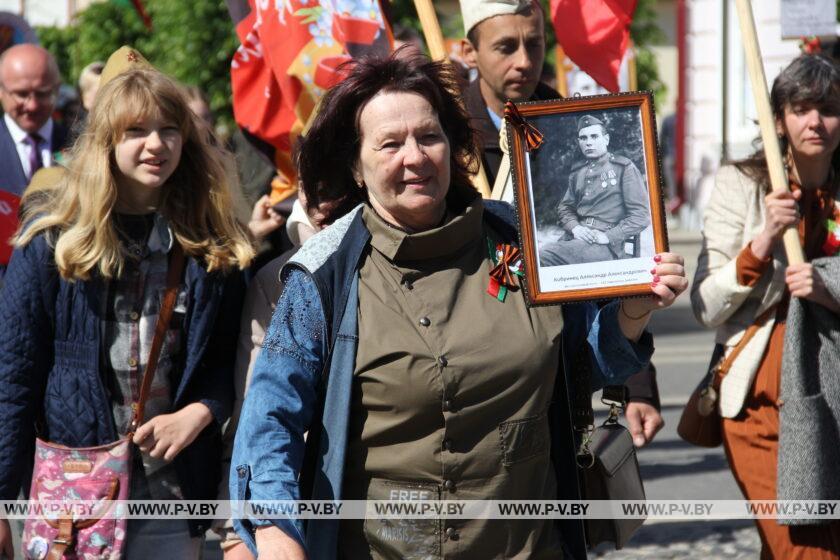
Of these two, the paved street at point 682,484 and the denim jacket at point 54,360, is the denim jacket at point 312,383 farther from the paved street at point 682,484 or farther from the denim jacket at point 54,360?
the paved street at point 682,484

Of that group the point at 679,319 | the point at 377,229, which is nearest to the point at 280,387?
the point at 377,229

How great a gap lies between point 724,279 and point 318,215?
1737mm

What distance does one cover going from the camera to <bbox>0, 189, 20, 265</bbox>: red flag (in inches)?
211

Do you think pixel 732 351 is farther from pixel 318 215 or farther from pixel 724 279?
pixel 318 215

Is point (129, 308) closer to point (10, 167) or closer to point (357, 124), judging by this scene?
point (357, 124)

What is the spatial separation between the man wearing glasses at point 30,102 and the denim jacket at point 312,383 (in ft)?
13.0

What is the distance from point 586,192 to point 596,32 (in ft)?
6.81

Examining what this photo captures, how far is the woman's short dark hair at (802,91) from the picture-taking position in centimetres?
460

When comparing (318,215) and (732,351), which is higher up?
(318,215)

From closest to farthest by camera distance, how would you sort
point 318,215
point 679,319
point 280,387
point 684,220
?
point 280,387 → point 318,215 → point 679,319 → point 684,220

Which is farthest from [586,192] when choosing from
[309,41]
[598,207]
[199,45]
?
[199,45]

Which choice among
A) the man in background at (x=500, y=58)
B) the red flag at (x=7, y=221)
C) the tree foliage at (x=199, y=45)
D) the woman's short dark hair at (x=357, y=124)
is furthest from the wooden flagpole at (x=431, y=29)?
the tree foliage at (x=199, y=45)

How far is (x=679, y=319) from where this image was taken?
46.1ft

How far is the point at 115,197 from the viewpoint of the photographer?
3.85m
